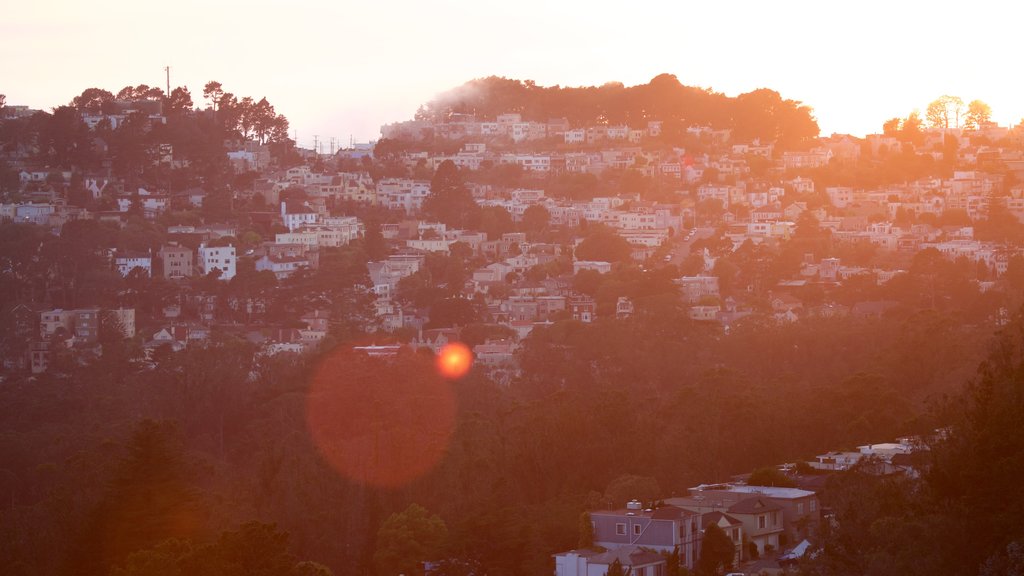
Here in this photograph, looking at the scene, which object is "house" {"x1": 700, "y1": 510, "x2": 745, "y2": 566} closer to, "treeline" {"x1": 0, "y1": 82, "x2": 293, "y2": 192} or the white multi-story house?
the white multi-story house

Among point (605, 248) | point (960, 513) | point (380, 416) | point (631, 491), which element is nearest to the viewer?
point (960, 513)

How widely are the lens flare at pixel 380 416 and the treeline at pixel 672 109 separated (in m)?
25.8

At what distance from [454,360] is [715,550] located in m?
16.0

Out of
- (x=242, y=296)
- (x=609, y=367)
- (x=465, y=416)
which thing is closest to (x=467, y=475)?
(x=465, y=416)

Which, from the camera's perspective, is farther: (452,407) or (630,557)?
(452,407)

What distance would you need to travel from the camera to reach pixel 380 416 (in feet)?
81.6

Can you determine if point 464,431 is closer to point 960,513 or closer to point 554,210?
point 960,513

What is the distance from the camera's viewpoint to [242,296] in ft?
129

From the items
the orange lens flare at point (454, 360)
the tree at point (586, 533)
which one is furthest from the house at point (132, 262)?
the tree at point (586, 533)

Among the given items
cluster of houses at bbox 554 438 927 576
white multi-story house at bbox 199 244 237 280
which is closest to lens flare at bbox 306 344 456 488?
cluster of houses at bbox 554 438 927 576

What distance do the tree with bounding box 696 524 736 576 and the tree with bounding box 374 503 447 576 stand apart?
276 centimetres

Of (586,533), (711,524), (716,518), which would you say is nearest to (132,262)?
(586,533)

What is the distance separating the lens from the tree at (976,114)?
56.9 metres

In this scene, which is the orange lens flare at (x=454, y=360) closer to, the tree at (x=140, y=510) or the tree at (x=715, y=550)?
the tree at (x=140, y=510)
